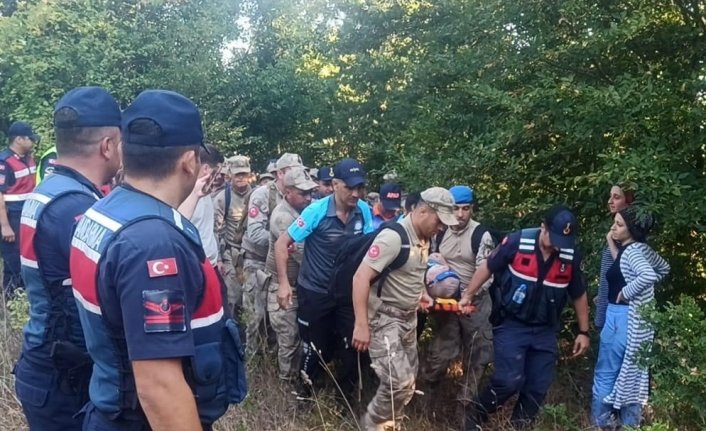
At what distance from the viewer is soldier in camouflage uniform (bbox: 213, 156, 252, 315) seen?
6922 mm

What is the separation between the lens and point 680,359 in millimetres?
3926

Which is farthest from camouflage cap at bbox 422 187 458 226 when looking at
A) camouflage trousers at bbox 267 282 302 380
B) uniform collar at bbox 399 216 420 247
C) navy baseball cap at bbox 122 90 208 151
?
navy baseball cap at bbox 122 90 208 151

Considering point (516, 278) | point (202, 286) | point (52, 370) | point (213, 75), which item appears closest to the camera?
point (202, 286)

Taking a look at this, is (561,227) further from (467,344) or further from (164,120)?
(164,120)

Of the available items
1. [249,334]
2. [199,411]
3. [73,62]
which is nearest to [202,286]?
[199,411]

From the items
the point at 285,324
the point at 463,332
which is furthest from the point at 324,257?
the point at 463,332

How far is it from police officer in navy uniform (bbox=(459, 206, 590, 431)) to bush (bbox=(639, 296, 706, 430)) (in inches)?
34.4

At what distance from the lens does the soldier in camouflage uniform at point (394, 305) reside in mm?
4480

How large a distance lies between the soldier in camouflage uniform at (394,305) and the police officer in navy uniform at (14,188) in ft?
14.2

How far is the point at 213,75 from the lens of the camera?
12.4 m

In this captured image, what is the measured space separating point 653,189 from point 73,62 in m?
9.71

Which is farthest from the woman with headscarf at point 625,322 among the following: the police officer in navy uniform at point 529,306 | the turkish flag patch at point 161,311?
the turkish flag patch at point 161,311

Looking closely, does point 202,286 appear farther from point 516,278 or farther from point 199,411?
point 516,278

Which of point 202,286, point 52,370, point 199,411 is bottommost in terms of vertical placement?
point 52,370
